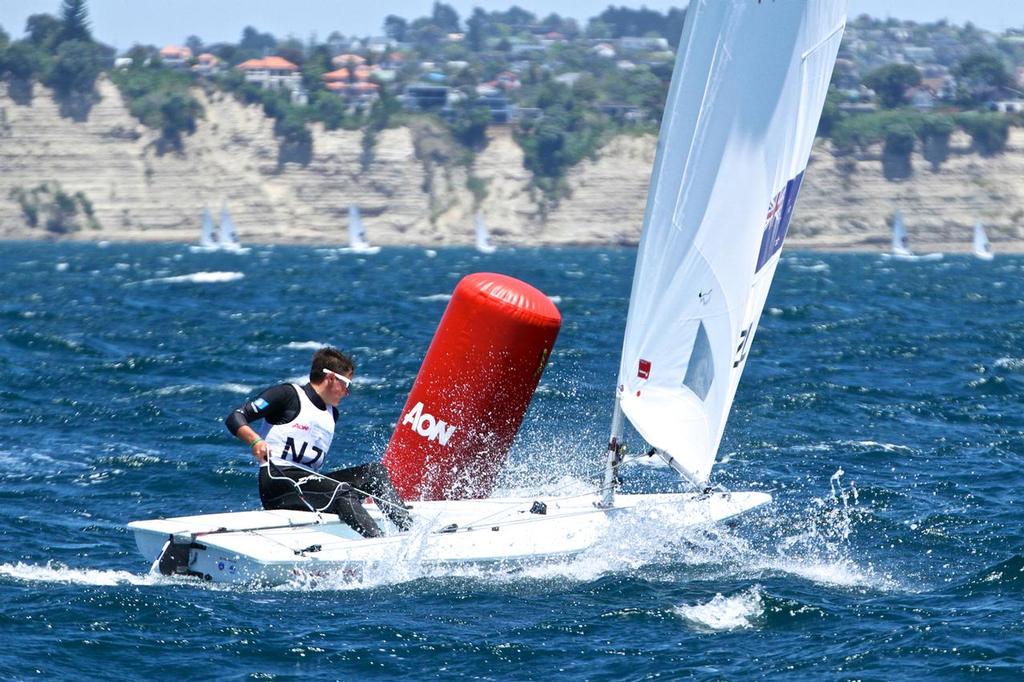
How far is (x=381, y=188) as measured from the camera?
112812mm

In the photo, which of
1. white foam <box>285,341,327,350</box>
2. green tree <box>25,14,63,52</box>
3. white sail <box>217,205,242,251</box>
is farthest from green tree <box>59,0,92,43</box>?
white foam <box>285,341,327,350</box>

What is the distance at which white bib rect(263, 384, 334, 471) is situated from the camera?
982 centimetres

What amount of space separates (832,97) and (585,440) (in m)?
126

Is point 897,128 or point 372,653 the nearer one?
point 372,653

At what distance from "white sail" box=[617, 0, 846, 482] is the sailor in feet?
5.77

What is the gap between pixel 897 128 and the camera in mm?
117438

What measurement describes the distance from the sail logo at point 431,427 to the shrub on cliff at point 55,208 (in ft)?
330

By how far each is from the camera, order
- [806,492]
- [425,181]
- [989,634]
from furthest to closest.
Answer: [425,181]
[806,492]
[989,634]

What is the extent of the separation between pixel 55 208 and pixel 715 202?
103884 mm

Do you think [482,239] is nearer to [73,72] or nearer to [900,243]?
[900,243]

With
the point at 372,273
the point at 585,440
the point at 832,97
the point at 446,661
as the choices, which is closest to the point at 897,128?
the point at 832,97

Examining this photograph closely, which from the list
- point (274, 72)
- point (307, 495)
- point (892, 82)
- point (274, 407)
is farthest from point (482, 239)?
point (274, 407)

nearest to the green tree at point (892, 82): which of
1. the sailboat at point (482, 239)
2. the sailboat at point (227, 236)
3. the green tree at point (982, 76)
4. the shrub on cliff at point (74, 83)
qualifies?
the green tree at point (982, 76)

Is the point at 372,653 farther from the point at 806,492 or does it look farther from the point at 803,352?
the point at 803,352
